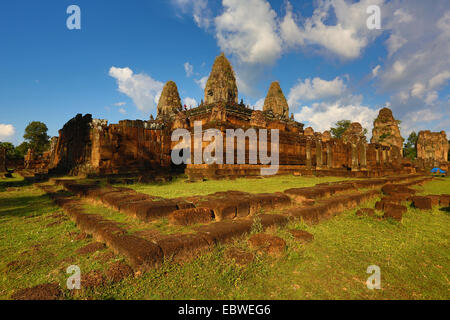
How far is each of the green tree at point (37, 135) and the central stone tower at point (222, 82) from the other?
39857 mm

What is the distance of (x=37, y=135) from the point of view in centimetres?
4703

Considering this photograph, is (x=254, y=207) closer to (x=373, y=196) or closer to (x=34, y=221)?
(x=34, y=221)

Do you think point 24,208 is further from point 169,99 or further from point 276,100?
point 276,100

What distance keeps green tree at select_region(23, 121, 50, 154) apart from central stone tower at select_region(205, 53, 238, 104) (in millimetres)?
39857

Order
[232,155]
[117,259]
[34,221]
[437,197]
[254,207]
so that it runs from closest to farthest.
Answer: [117,259] < [34,221] < [254,207] < [437,197] < [232,155]

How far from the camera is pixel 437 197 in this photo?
483cm

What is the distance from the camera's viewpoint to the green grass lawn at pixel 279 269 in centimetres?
159

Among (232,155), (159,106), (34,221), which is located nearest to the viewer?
(34,221)

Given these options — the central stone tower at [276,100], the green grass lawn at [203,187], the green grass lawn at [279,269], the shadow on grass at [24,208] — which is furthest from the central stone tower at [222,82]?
the green grass lawn at [279,269]

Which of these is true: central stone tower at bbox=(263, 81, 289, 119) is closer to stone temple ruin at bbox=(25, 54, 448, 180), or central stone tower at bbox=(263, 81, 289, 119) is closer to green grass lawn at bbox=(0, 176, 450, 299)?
stone temple ruin at bbox=(25, 54, 448, 180)

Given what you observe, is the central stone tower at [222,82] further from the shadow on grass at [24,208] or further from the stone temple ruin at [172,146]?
the shadow on grass at [24,208]

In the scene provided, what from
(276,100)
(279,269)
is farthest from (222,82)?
(279,269)

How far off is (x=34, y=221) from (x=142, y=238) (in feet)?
8.34
